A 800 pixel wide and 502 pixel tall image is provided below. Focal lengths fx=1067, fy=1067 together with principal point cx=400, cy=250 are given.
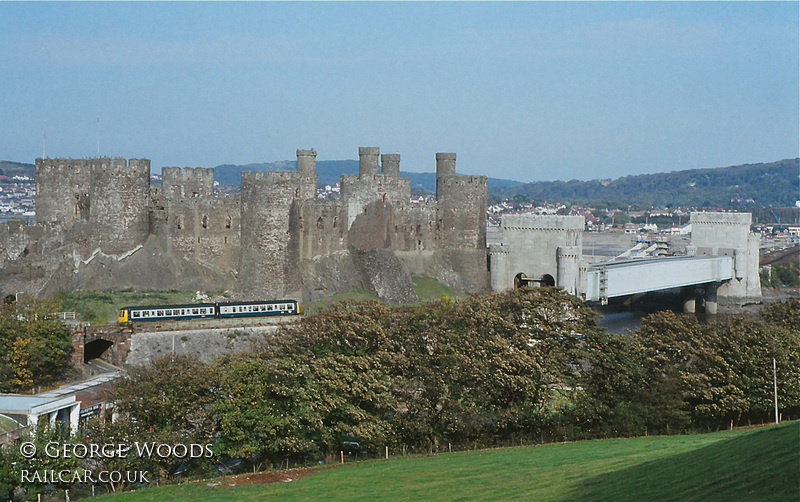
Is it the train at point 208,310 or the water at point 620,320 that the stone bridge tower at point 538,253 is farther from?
the train at point 208,310

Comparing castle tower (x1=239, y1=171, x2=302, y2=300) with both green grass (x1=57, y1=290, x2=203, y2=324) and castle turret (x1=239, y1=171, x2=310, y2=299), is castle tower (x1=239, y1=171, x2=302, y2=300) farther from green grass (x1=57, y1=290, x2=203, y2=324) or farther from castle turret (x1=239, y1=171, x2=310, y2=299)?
green grass (x1=57, y1=290, x2=203, y2=324)

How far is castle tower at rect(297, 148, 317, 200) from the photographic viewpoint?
6354 cm

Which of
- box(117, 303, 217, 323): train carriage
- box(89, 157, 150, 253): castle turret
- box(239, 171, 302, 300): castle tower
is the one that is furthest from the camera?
box(239, 171, 302, 300): castle tower

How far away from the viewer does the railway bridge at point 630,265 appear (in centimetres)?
7238

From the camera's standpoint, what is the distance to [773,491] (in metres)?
20.7

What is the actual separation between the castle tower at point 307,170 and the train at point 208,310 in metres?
9.13

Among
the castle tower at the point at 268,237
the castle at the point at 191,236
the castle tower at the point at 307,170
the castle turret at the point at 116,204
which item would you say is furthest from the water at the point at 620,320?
the castle turret at the point at 116,204

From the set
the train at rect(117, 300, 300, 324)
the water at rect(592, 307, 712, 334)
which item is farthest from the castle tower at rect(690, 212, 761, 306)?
the train at rect(117, 300, 300, 324)

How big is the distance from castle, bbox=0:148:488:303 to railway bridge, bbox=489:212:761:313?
11.1 meters

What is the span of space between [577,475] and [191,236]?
3526 centimetres

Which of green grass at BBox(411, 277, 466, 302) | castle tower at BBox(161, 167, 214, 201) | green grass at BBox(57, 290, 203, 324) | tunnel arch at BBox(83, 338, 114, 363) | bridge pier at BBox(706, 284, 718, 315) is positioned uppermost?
castle tower at BBox(161, 167, 214, 201)

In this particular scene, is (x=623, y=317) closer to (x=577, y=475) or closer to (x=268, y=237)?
(x=268, y=237)

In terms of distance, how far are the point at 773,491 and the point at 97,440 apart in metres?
21.9

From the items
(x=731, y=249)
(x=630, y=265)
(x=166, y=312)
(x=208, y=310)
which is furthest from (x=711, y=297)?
(x=166, y=312)
